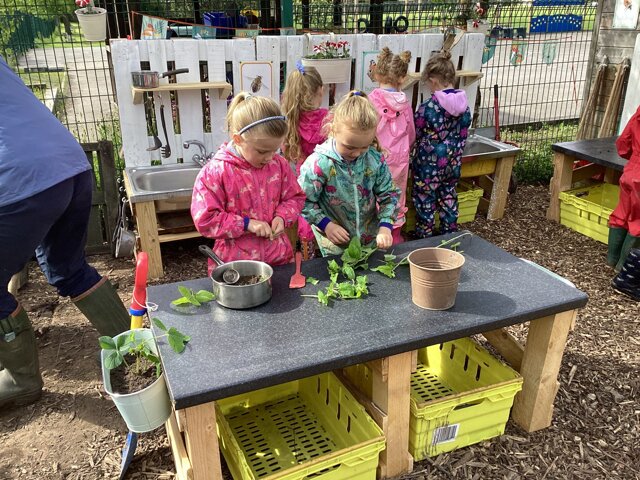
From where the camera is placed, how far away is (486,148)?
5.64 metres

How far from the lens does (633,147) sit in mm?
4383

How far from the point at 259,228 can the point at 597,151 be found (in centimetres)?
383

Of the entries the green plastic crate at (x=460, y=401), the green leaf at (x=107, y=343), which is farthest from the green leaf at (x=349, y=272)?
the green leaf at (x=107, y=343)

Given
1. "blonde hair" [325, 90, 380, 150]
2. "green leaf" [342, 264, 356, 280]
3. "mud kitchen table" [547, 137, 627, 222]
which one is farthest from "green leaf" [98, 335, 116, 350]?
"mud kitchen table" [547, 137, 627, 222]

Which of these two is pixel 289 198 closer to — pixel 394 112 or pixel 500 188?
pixel 394 112

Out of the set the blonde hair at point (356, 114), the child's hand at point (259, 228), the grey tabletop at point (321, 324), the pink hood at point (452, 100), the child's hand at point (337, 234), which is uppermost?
the blonde hair at point (356, 114)

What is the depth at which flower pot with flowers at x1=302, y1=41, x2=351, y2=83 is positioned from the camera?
477 cm

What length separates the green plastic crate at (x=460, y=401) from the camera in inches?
100

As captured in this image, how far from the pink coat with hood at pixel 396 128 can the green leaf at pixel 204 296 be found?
87.6 inches

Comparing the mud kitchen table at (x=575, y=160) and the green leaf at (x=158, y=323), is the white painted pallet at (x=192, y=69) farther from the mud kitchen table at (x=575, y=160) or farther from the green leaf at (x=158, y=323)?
the green leaf at (x=158, y=323)

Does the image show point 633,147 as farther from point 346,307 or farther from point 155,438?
point 155,438

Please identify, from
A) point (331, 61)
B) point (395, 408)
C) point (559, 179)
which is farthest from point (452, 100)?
point (395, 408)

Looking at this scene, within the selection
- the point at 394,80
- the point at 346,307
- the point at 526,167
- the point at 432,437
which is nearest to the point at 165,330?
the point at 346,307

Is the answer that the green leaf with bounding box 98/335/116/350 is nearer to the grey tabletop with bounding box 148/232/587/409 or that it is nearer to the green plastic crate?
the grey tabletop with bounding box 148/232/587/409
